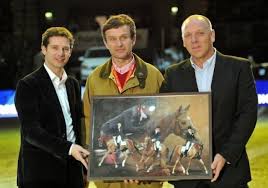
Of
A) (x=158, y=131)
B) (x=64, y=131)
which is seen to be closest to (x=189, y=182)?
(x=158, y=131)

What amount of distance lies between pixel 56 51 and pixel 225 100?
86cm

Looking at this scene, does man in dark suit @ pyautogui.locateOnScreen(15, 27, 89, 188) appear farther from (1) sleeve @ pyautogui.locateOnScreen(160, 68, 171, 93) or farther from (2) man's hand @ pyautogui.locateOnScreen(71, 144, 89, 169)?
(1) sleeve @ pyautogui.locateOnScreen(160, 68, 171, 93)

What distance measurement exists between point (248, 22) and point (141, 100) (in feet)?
15.5

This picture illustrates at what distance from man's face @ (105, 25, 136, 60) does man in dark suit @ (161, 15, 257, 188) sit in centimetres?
31

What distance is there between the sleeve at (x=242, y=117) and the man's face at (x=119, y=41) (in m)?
0.58

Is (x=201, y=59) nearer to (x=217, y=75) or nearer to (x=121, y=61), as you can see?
(x=217, y=75)

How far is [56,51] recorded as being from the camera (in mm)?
2482

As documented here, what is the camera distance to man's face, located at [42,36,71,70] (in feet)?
8.15

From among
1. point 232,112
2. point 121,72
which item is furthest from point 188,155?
point 121,72

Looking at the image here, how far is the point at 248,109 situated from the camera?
227cm

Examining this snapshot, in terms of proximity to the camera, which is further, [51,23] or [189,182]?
[51,23]

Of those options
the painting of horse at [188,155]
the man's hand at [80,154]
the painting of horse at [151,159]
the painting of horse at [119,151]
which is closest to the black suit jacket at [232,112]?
the painting of horse at [188,155]

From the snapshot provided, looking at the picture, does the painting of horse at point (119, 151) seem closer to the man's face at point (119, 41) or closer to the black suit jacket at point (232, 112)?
the black suit jacket at point (232, 112)

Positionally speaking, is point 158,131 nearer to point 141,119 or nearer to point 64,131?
point 141,119
